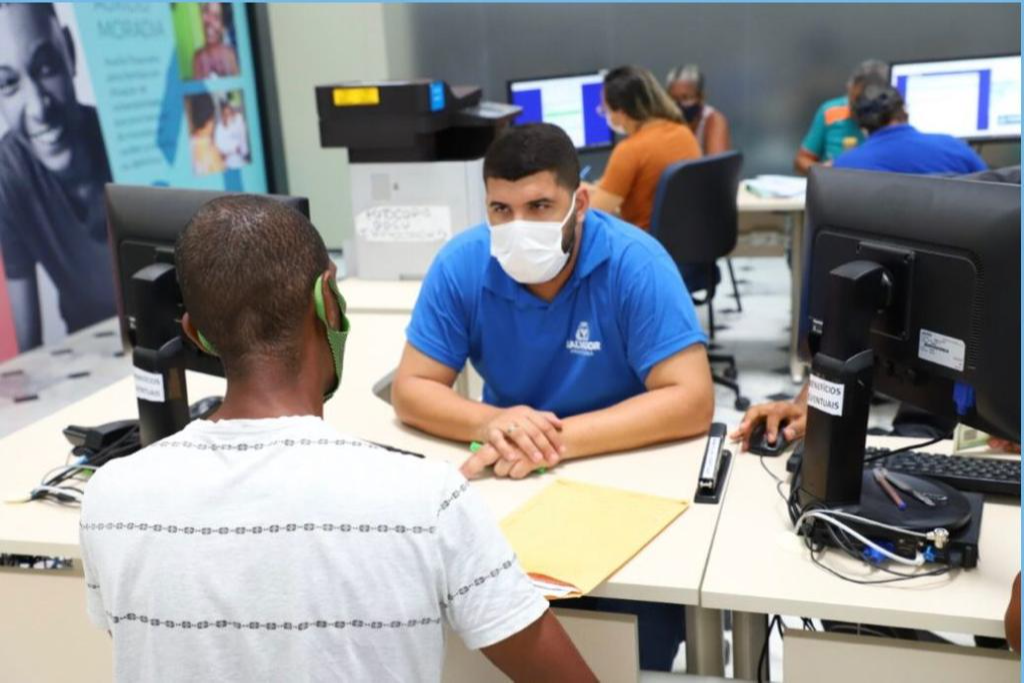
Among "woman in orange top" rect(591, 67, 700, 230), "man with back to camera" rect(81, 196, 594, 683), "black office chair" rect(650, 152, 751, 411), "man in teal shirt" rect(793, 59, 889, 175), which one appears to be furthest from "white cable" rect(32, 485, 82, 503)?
"man in teal shirt" rect(793, 59, 889, 175)

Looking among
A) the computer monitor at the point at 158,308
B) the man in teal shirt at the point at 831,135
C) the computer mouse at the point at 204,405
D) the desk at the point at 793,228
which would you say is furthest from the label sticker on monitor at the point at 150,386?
the man in teal shirt at the point at 831,135

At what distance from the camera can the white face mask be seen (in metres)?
1.86

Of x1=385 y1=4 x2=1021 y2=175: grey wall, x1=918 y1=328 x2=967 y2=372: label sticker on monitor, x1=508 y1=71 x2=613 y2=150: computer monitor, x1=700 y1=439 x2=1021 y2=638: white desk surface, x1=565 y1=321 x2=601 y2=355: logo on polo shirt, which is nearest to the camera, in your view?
x1=700 y1=439 x2=1021 y2=638: white desk surface

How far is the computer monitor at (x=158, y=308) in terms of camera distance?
68.0 inches

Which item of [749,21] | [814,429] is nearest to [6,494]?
[814,429]

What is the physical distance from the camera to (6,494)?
175 centimetres

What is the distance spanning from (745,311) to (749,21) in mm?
2083

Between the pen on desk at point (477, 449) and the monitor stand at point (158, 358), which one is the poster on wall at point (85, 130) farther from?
the pen on desk at point (477, 449)

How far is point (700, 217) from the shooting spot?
3.76 metres

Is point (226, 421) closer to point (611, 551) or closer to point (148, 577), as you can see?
point (148, 577)

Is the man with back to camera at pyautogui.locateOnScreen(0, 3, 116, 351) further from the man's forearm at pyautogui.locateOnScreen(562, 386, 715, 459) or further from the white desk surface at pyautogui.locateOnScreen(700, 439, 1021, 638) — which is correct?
the white desk surface at pyautogui.locateOnScreen(700, 439, 1021, 638)

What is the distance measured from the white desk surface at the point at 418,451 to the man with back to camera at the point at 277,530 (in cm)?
35

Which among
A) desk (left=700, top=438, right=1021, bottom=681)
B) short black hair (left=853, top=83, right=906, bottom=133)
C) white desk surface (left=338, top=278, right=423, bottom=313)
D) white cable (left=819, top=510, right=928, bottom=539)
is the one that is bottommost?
white desk surface (left=338, top=278, right=423, bottom=313)

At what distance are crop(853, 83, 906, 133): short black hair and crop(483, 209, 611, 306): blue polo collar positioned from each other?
6.47 feet
